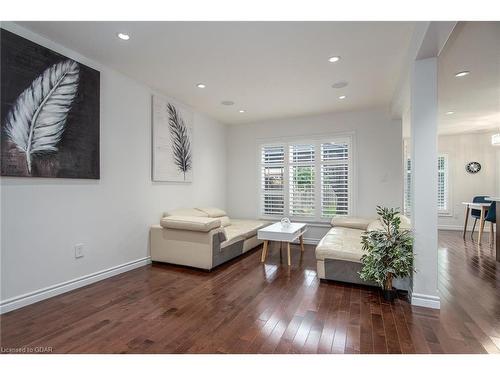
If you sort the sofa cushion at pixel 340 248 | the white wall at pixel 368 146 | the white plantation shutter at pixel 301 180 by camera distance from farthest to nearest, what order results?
the white plantation shutter at pixel 301 180 → the white wall at pixel 368 146 → the sofa cushion at pixel 340 248

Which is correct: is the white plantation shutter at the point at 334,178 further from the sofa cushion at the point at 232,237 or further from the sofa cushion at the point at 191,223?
the sofa cushion at the point at 191,223

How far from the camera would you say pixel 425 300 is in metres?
2.38

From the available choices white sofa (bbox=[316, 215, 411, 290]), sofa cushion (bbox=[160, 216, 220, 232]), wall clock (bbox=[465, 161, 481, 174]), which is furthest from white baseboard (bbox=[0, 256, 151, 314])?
wall clock (bbox=[465, 161, 481, 174])

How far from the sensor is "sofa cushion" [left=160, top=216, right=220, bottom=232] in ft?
11.0

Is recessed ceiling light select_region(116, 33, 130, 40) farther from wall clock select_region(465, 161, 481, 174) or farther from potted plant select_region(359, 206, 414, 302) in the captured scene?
wall clock select_region(465, 161, 481, 174)

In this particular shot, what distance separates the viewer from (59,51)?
268 centimetres

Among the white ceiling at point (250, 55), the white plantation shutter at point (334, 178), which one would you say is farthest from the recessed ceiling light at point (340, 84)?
the white plantation shutter at point (334, 178)

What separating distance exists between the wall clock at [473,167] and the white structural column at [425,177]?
6.09m

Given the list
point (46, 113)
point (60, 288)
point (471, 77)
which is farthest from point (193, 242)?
point (471, 77)

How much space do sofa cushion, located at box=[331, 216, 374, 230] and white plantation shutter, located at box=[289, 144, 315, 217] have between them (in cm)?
68

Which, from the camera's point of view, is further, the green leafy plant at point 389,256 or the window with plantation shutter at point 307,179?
the window with plantation shutter at point 307,179

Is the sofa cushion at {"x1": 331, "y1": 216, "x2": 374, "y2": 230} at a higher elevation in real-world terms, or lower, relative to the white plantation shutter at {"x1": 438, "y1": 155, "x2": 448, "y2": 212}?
lower

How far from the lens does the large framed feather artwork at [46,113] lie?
226 cm
